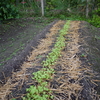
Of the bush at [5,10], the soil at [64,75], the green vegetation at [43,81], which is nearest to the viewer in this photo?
the green vegetation at [43,81]

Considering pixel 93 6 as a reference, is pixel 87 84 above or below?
below

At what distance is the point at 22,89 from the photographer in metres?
1.89

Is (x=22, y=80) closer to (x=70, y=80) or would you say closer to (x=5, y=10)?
(x=70, y=80)

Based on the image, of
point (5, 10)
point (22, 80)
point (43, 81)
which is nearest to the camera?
point (43, 81)

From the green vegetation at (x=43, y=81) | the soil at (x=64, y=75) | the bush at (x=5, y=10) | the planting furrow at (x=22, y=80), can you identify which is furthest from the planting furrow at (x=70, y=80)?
the bush at (x=5, y=10)

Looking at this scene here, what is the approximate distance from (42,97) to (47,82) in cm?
37

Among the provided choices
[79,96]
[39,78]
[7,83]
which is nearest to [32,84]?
[39,78]

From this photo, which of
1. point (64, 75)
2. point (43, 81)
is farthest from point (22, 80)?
point (64, 75)

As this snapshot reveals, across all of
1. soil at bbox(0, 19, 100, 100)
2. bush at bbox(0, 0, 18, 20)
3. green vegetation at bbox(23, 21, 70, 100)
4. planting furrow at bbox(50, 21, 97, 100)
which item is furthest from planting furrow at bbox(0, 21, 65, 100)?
bush at bbox(0, 0, 18, 20)

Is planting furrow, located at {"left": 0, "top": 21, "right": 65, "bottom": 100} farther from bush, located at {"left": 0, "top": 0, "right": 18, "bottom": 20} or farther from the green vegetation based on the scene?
bush, located at {"left": 0, "top": 0, "right": 18, "bottom": 20}

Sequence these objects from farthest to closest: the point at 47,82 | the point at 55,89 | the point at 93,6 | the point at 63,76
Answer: the point at 93,6
the point at 63,76
the point at 47,82
the point at 55,89

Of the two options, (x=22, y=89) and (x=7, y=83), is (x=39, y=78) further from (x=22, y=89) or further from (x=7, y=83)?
(x=7, y=83)

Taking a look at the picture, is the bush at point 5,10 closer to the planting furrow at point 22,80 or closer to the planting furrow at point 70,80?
the planting furrow at point 22,80

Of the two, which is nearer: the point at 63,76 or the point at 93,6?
the point at 63,76
